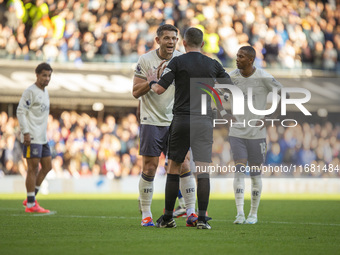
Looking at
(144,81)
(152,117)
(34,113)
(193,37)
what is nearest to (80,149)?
(34,113)

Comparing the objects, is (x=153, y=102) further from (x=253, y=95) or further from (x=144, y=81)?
(x=253, y=95)

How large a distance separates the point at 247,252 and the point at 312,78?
67.2ft

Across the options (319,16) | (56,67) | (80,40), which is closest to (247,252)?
(56,67)

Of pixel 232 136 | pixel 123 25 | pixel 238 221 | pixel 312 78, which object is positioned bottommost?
pixel 238 221

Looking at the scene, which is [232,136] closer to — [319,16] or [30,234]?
[30,234]

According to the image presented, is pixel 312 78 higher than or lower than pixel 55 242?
higher

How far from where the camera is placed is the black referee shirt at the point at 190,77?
21.4 ft

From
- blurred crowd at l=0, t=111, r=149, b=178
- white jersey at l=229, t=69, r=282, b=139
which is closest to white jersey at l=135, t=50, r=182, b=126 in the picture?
white jersey at l=229, t=69, r=282, b=139

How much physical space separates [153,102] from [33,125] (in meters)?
2.98

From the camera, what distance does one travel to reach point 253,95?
7922mm

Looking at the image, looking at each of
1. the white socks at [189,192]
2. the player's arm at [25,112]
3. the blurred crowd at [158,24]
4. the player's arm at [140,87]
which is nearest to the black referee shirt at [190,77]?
the player's arm at [140,87]

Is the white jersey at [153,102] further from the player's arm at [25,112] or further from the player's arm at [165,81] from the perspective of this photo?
the player's arm at [25,112]

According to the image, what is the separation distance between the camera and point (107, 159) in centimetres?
2066

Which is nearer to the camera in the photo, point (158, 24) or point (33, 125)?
point (33, 125)
